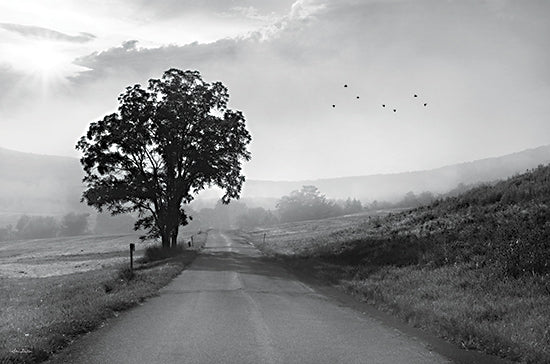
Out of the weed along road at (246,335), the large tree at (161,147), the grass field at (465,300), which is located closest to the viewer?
the weed along road at (246,335)

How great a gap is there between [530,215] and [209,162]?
25.5m

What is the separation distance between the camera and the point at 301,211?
173375mm

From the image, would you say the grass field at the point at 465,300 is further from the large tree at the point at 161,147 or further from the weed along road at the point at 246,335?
the large tree at the point at 161,147

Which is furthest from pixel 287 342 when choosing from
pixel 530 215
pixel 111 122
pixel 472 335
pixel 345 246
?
pixel 111 122

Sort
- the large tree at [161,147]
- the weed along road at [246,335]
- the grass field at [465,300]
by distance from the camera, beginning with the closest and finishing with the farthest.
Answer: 1. the weed along road at [246,335]
2. the grass field at [465,300]
3. the large tree at [161,147]

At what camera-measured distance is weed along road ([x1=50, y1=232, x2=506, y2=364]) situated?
25.4 ft

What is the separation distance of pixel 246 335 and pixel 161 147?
31.8m

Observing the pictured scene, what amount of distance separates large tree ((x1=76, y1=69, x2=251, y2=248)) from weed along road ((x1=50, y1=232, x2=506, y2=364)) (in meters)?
24.9

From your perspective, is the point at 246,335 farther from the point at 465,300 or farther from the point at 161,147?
the point at 161,147

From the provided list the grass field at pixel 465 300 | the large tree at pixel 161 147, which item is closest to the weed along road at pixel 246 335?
the grass field at pixel 465 300

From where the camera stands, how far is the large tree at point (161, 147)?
1500 inches

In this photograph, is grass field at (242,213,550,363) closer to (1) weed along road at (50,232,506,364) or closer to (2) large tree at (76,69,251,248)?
(1) weed along road at (50,232,506,364)

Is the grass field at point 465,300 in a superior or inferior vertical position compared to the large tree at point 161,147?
inferior

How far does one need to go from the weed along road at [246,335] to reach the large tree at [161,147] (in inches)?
980
